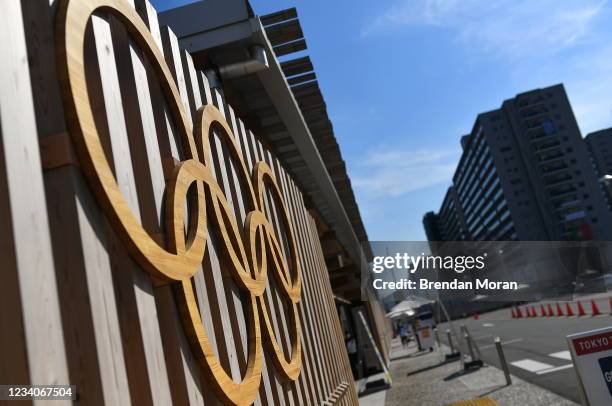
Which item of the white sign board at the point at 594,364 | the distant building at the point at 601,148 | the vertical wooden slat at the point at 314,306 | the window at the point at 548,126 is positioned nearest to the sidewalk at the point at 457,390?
the white sign board at the point at 594,364

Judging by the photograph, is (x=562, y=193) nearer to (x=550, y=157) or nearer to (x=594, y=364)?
(x=550, y=157)

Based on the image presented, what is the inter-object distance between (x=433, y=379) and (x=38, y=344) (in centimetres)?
1489

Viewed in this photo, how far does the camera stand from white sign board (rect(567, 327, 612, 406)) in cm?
541

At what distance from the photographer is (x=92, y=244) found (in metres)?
1.71

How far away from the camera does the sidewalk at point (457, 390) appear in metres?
9.28

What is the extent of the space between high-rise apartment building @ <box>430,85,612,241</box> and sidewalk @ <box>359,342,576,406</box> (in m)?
99.8

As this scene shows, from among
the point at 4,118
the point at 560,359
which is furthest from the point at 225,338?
the point at 560,359

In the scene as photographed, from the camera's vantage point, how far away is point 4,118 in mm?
1466

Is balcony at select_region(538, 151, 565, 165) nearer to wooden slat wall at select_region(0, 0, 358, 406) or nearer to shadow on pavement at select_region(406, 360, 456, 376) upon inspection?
shadow on pavement at select_region(406, 360, 456, 376)

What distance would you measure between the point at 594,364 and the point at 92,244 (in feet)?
17.6

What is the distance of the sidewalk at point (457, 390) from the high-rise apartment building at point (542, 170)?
99.8 m

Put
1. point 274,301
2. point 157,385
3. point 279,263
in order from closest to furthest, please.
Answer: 1. point 157,385
2. point 274,301
3. point 279,263

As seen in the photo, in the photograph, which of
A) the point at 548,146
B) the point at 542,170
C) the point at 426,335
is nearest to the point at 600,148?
the point at 548,146

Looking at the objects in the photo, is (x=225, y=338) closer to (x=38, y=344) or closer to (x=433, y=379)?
(x=38, y=344)
